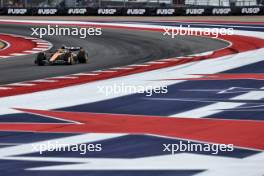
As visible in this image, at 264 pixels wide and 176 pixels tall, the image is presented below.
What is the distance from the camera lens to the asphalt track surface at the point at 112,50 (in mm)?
15625

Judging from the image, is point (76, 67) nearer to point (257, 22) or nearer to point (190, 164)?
point (190, 164)

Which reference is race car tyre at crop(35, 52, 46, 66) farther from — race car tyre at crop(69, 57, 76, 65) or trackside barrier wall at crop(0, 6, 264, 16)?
trackside barrier wall at crop(0, 6, 264, 16)

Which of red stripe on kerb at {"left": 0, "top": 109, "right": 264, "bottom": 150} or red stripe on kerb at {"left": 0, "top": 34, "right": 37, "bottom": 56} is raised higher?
red stripe on kerb at {"left": 0, "top": 109, "right": 264, "bottom": 150}

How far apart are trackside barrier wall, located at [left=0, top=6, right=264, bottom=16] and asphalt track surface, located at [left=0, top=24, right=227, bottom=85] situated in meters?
11.2

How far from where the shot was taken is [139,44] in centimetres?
2392

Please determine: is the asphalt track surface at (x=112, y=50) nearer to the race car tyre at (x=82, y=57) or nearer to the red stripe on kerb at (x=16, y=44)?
the race car tyre at (x=82, y=57)

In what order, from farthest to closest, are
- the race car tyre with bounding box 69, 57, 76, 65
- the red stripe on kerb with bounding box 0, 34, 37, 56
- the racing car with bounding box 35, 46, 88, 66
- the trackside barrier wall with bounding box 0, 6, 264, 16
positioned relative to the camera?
the trackside barrier wall with bounding box 0, 6, 264, 16
the red stripe on kerb with bounding box 0, 34, 37, 56
the race car tyre with bounding box 69, 57, 76, 65
the racing car with bounding box 35, 46, 88, 66

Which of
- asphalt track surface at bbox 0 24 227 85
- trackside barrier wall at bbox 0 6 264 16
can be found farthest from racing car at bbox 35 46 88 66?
trackside barrier wall at bbox 0 6 264 16

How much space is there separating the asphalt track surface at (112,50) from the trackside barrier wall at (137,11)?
11.2 meters

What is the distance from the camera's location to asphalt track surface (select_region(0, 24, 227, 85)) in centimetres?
1562

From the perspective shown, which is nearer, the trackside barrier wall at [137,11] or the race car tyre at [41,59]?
the race car tyre at [41,59]

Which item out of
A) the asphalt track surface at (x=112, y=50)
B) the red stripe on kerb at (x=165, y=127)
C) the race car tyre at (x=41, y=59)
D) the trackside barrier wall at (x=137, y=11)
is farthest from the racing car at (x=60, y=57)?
the trackside barrier wall at (x=137, y=11)

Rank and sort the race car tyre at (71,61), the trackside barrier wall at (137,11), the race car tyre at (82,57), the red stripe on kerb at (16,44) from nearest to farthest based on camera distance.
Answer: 1. the race car tyre at (71,61)
2. the race car tyre at (82,57)
3. the red stripe on kerb at (16,44)
4. the trackside barrier wall at (137,11)

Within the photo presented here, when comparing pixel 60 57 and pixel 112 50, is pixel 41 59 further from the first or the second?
pixel 112 50
